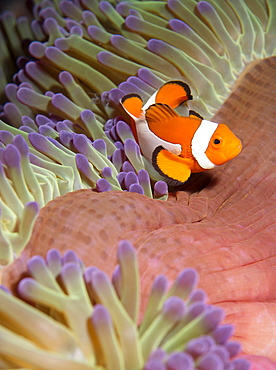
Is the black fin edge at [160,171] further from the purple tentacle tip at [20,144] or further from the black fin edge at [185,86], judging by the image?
the purple tentacle tip at [20,144]

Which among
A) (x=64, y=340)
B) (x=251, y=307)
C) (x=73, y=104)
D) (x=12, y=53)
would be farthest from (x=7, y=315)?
(x=12, y=53)

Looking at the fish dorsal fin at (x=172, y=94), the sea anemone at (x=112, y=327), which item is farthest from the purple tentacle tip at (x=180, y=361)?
the fish dorsal fin at (x=172, y=94)

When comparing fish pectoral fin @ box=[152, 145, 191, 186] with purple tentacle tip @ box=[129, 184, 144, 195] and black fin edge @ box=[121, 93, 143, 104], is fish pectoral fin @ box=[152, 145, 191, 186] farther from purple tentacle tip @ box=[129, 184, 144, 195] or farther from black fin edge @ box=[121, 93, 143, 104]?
black fin edge @ box=[121, 93, 143, 104]

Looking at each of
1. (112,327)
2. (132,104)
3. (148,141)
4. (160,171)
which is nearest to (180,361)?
(112,327)

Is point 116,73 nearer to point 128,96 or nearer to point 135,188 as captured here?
point 128,96

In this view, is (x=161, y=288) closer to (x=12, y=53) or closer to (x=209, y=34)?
(x=209, y=34)

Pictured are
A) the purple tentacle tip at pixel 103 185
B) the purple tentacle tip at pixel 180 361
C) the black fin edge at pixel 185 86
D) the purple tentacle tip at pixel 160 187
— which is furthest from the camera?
the black fin edge at pixel 185 86
